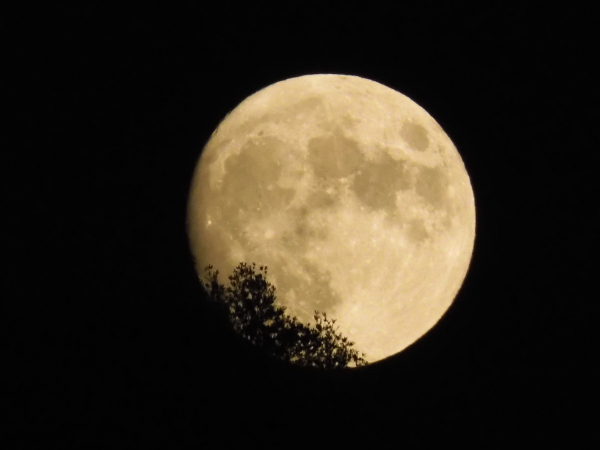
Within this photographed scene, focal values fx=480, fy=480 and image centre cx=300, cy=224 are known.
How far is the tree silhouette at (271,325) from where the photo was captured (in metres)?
8.09

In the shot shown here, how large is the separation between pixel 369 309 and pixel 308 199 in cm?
213

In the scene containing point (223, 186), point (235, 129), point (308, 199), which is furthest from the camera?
point (235, 129)

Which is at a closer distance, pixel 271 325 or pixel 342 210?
pixel 342 210

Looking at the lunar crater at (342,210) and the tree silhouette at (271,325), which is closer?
the lunar crater at (342,210)

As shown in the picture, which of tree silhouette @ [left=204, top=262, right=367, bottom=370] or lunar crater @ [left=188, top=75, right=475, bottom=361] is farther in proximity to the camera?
tree silhouette @ [left=204, top=262, right=367, bottom=370]

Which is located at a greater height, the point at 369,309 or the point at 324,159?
the point at 324,159

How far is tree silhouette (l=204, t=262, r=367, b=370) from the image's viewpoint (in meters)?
8.09

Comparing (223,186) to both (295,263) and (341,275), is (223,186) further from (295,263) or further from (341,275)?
(341,275)

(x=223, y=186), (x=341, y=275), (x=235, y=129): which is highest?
(x=235, y=129)

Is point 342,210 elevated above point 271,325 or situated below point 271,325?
above

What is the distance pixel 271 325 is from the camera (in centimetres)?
830

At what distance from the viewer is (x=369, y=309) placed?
8062 millimetres

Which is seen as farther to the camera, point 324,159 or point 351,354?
point 351,354

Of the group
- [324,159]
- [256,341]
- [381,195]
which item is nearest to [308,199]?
[324,159]
